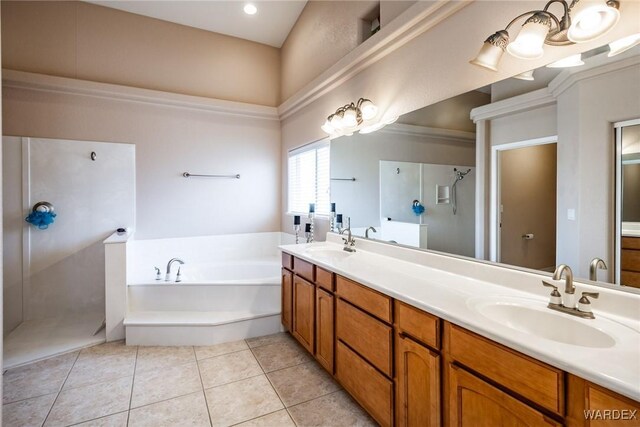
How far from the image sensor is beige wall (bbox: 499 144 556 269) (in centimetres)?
141

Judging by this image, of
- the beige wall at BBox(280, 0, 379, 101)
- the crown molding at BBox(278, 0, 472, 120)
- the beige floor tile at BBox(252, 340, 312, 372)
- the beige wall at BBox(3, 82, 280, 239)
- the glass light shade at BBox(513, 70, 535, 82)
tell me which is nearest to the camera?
the glass light shade at BBox(513, 70, 535, 82)

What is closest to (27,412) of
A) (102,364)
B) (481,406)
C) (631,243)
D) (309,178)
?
(102,364)

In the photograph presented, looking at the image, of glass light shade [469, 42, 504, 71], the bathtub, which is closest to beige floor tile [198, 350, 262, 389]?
the bathtub

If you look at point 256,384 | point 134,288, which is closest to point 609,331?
point 256,384

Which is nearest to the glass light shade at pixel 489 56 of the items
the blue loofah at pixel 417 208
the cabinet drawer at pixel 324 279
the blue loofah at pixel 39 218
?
the blue loofah at pixel 417 208

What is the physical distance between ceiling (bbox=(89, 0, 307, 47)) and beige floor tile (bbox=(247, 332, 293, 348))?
3.66 m

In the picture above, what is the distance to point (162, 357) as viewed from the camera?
2.65 metres

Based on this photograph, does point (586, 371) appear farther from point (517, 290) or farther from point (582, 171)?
point (582, 171)

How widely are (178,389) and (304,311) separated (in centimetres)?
105

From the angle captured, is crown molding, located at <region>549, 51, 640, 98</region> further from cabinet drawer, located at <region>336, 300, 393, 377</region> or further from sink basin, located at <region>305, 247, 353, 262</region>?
sink basin, located at <region>305, 247, 353, 262</region>

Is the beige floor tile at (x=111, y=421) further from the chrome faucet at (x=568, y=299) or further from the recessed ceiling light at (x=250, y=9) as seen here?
the recessed ceiling light at (x=250, y=9)

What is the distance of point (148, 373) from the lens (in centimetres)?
240

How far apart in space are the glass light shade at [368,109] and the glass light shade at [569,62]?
1250 mm

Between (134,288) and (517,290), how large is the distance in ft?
10.7
